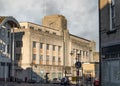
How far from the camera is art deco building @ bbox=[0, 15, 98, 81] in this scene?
102 metres

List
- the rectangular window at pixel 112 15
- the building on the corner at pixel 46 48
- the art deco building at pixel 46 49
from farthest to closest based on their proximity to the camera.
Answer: the building on the corner at pixel 46 48 → the art deco building at pixel 46 49 → the rectangular window at pixel 112 15

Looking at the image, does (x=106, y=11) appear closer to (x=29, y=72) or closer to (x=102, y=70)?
(x=102, y=70)

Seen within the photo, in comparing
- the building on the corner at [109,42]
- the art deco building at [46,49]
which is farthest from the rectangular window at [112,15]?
the art deco building at [46,49]

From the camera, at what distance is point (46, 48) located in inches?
4380

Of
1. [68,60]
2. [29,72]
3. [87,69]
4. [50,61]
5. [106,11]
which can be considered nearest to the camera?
[106,11]

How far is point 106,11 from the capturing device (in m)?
25.9

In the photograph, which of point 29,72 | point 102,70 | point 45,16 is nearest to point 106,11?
point 102,70

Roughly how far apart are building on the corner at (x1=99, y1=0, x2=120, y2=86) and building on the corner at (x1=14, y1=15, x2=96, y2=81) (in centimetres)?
5304

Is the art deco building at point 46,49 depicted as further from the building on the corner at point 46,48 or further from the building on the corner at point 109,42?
the building on the corner at point 109,42

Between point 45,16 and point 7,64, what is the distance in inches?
2114

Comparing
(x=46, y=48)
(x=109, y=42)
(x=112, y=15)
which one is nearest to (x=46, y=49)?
(x=46, y=48)

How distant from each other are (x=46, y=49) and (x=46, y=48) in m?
0.32

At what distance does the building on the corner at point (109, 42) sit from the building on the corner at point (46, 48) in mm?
53037

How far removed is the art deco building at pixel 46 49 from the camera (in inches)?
4001
